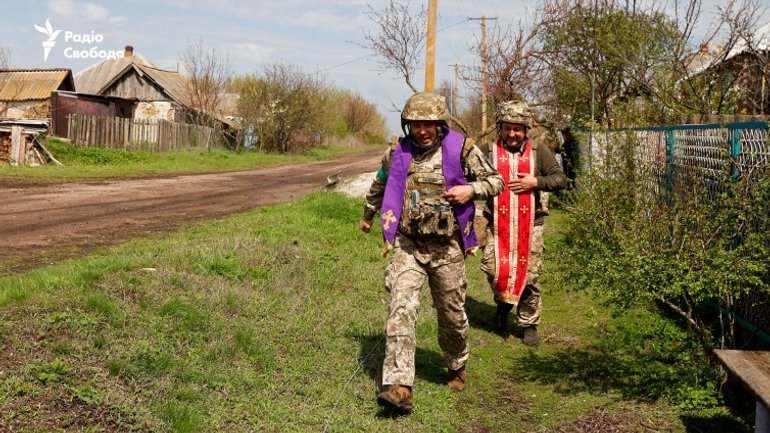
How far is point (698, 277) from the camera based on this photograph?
4.70m

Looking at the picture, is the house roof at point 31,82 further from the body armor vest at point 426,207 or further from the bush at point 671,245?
the bush at point 671,245

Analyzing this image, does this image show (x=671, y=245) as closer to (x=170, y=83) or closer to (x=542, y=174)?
(x=542, y=174)

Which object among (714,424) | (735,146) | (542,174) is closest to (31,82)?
(542,174)

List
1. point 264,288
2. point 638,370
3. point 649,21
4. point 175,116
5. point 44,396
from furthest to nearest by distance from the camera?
1. point 175,116
2. point 649,21
3. point 264,288
4. point 638,370
5. point 44,396

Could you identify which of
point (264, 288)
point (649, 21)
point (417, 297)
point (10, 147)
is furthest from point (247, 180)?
point (417, 297)

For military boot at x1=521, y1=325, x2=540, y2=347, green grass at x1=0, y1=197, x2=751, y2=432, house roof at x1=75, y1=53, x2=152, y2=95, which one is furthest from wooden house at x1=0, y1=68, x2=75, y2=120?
military boot at x1=521, y1=325, x2=540, y2=347

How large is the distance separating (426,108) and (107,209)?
9.46m

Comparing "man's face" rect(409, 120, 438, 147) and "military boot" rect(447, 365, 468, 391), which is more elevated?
"man's face" rect(409, 120, 438, 147)

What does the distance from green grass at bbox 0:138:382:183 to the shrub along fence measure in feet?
47.7

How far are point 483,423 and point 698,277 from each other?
5.42ft

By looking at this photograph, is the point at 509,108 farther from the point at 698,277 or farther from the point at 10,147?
the point at 10,147

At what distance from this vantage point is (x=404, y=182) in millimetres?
5066

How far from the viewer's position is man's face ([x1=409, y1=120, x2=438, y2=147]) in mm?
4966

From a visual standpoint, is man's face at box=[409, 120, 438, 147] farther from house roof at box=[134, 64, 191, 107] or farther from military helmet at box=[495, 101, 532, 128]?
house roof at box=[134, 64, 191, 107]
